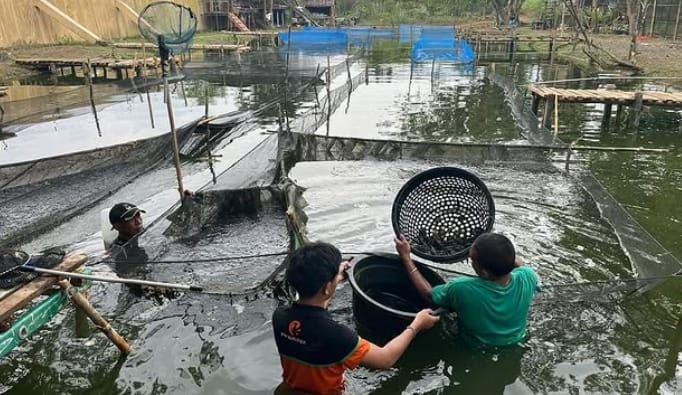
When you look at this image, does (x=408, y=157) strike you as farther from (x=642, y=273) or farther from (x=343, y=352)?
(x=343, y=352)

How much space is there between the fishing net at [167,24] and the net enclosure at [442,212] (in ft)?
9.74

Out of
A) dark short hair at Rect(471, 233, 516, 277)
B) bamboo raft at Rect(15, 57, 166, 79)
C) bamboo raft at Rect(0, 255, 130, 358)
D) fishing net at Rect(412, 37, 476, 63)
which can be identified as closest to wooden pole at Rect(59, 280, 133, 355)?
bamboo raft at Rect(0, 255, 130, 358)

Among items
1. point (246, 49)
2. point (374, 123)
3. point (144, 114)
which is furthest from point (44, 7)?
point (374, 123)

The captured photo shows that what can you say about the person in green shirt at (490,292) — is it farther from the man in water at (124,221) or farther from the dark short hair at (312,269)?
the man in water at (124,221)

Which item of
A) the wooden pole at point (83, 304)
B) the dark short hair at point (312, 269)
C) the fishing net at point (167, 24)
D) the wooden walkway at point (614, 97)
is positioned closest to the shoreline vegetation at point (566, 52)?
the wooden walkway at point (614, 97)

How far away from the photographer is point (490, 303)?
3047mm

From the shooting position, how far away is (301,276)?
7.60 feet

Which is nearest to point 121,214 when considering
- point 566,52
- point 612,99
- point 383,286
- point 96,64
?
point 383,286

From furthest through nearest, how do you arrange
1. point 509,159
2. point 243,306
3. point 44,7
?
point 44,7 → point 509,159 → point 243,306

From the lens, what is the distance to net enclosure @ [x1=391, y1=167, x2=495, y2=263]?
380cm

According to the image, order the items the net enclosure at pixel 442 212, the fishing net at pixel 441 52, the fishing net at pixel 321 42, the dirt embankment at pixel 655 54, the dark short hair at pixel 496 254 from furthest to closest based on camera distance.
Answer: the fishing net at pixel 321 42 < the fishing net at pixel 441 52 < the dirt embankment at pixel 655 54 < the net enclosure at pixel 442 212 < the dark short hair at pixel 496 254

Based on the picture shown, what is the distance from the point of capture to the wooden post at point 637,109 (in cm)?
991

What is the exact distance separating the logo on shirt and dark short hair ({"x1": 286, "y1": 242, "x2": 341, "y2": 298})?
0.41 feet

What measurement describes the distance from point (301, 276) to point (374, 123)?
9521 millimetres
